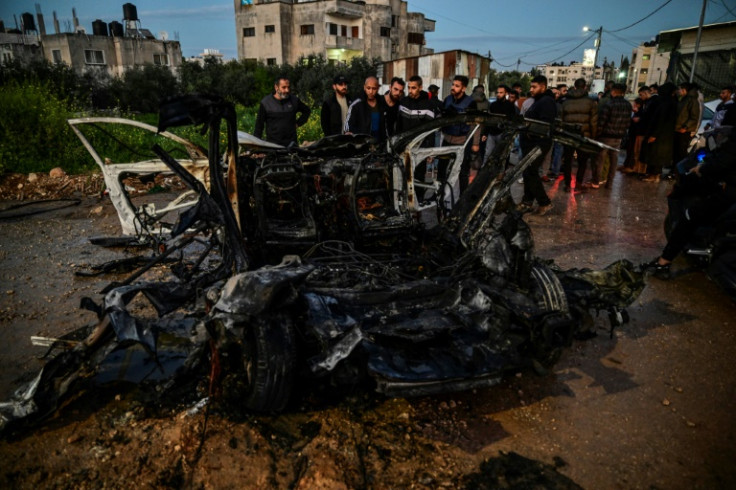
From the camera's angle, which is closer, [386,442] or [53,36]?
[386,442]

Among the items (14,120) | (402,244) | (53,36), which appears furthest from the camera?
(53,36)

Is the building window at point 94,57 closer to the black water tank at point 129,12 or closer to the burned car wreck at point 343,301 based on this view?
the black water tank at point 129,12

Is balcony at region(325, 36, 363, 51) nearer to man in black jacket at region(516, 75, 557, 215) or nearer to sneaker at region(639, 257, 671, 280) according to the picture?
man in black jacket at region(516, 75, 557, 215)

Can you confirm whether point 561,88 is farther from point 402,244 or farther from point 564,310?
point 564,310

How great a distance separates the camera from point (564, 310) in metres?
2.62

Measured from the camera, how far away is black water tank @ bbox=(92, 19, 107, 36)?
1463 inches

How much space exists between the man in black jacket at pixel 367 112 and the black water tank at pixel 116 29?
4269cm

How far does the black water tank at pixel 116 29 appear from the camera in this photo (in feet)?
127

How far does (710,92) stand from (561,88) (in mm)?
15992

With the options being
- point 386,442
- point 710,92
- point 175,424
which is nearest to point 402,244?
point 386,442

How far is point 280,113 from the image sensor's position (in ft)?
20.9

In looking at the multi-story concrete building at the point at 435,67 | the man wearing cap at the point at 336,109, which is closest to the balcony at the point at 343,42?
the multi-story concrete building at the point at 435,67

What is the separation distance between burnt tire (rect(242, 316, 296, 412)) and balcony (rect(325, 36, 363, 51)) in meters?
36.8

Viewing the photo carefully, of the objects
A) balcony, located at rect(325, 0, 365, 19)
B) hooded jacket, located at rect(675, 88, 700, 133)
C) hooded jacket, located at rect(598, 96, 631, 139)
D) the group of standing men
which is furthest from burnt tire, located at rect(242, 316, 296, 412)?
balcony, located at rect(325, 0, 365, 19)
